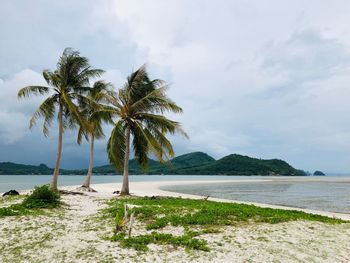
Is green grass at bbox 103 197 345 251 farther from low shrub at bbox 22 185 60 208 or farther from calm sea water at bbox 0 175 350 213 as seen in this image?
calm sea water at bbox 0 175 350 213

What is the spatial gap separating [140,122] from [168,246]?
1519 cm

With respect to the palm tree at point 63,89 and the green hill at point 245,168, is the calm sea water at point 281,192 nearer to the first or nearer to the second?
the palm tree at point 63,89

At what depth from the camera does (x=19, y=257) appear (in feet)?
29.5

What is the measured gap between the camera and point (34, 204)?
1545 centimetres

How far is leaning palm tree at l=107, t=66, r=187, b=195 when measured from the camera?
23500mm

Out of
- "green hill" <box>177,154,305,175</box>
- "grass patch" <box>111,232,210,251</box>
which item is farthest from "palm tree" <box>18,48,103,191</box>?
"green hill" <box>177,154,305,175</box>

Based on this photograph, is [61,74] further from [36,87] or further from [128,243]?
[128,243]

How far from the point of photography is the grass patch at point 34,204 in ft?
45.1

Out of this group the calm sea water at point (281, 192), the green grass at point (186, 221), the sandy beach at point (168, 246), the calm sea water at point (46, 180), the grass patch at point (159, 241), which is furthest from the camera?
the calm sea water at point (46, 180)

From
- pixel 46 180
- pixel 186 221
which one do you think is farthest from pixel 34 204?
pixel 46 180

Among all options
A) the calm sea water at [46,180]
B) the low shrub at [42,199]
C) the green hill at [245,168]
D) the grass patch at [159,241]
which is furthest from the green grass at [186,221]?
the green hill at [245,168]

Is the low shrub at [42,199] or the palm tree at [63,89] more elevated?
the palm tree at [63,89]

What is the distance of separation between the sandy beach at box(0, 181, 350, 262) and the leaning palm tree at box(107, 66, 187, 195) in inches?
428

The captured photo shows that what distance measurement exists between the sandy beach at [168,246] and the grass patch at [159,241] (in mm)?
242
